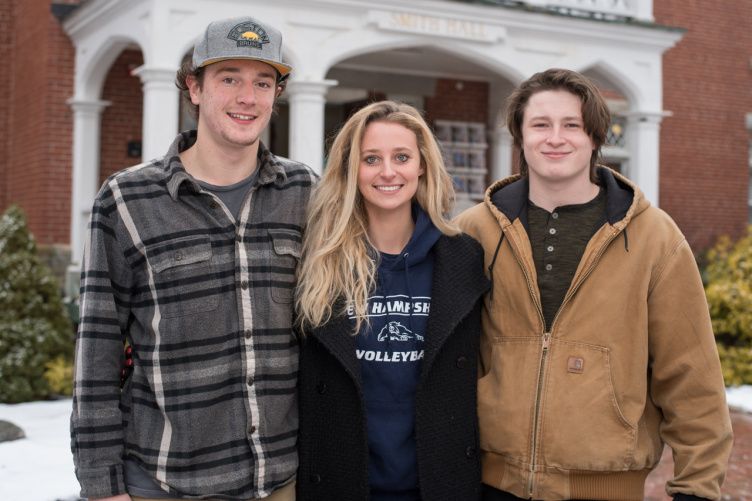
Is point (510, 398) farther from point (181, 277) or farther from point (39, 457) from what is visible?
point (39, 457)

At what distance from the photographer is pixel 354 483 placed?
7.96 feet

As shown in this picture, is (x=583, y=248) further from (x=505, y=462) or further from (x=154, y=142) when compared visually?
(x=154, y=142)

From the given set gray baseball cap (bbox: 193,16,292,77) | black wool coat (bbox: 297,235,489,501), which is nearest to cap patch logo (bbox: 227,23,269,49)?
gray baseball cap (bbox: 193,16,292,77)

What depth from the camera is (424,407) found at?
2.45 m

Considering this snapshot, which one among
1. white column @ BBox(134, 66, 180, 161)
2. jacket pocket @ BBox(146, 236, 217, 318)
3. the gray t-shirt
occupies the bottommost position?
jacket pocket @ BBox(146, 236, 217, 318)

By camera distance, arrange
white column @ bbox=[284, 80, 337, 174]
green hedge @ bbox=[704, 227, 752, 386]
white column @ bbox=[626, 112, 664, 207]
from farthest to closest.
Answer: white column @ bbox=[626, 112, 664, 207] < green hedge @ bbox=[704, 227, 752, 386] < white column @ bbox=[284, 80, 337, 174]

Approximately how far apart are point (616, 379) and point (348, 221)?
1039 mm

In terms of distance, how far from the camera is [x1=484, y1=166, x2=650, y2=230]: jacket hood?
2543 millimetres

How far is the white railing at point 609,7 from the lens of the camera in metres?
8.98

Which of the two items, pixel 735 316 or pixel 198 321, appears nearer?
pixel 198 321

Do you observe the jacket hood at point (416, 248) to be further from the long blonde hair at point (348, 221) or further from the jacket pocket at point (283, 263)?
the jacket pocket at point (283, 263)

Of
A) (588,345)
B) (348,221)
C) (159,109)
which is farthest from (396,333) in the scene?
(159,109)

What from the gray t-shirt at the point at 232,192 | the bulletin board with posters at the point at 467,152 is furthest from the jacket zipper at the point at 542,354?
the bulletin board with posters at the point at 467,152

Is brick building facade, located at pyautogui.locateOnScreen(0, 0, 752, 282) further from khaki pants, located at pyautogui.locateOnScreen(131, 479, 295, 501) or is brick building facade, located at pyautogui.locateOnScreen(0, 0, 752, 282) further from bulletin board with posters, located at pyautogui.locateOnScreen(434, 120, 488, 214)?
khaki pants, located at pyautogui.locateOnScreen(131, 479, 295, 501)
